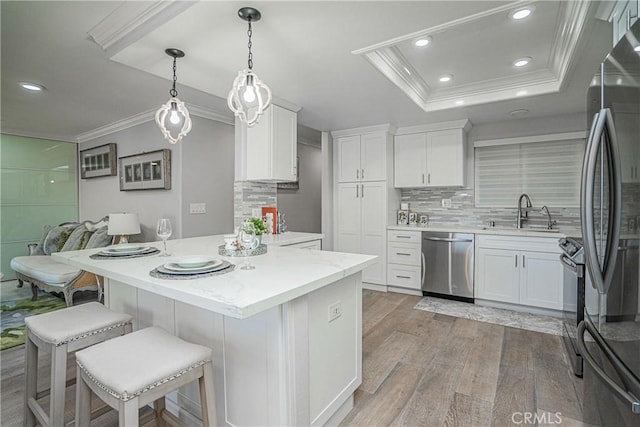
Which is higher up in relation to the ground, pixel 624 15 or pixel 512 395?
pixel 624 15

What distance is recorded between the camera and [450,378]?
7.36 ft

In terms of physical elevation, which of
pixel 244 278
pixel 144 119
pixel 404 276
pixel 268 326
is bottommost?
pixel 404 276

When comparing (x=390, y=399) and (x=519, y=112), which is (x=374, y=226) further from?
(x=390, y=399)

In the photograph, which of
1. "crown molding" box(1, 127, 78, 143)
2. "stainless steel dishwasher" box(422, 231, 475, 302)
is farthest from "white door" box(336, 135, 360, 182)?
"crown molding" box(1, 127, 78, 143)

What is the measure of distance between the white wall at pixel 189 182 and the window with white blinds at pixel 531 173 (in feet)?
11.5

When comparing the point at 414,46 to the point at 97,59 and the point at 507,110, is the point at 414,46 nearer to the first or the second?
the point at 507,110

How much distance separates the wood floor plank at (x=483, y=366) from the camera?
2090 millimetres

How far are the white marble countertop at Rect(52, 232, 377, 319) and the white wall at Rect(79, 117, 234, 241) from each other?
1931mm

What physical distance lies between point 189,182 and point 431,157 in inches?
126

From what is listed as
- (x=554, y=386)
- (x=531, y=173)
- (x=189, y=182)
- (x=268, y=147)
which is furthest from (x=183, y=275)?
(x=531, y=173)

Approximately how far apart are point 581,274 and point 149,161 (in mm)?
4583

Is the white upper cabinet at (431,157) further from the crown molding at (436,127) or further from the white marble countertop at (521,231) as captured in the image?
the white marble countertop at (521,231)

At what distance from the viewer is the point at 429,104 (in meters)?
3.72

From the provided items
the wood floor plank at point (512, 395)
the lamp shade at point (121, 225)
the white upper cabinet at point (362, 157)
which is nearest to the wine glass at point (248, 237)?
the wood floor plank at point (512, 395)
